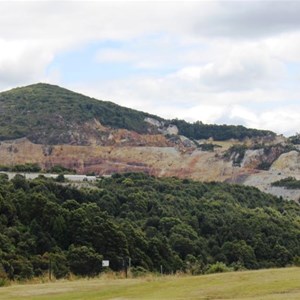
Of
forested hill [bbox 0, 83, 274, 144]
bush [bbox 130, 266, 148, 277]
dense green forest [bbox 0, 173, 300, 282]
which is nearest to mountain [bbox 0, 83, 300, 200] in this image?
forested hill [bbox 0, 83, 274, 144]

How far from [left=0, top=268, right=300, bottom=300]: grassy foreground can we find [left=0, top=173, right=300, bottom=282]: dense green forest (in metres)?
4.71

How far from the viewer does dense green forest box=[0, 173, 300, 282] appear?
36.3m

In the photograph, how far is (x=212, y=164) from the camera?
128250 mm

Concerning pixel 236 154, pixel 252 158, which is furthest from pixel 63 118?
pixel 252 158

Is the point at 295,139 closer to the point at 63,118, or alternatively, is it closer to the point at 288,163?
the point at 288,163

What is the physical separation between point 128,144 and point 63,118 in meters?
16.1

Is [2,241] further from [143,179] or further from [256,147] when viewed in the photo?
[256,147]

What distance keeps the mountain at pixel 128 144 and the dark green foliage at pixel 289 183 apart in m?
0.89

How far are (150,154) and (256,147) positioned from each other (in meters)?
20.0

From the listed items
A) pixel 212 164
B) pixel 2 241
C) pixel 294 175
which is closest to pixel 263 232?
pixel 2 241

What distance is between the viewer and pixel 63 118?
5758 inches

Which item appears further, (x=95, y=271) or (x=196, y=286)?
(x=95, y=271)

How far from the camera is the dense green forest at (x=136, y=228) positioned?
36281 millimetres

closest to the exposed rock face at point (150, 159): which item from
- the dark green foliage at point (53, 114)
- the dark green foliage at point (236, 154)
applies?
the dark green foliage at point (236, 154)
